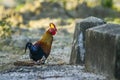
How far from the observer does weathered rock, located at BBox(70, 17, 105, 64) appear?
10867 mm

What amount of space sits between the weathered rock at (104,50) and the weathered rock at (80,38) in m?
0.88

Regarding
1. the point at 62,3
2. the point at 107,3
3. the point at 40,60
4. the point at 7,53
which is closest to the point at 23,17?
the point at 62,3

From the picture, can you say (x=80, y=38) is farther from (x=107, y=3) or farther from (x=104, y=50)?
(x=107, y=3)

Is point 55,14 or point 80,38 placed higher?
point 80,38

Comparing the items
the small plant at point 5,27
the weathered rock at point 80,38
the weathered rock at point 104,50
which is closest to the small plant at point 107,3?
the small plant at point 5,27

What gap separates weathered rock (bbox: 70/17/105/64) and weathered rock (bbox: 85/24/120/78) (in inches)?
34.8

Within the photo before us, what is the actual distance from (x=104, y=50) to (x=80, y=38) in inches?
76.2

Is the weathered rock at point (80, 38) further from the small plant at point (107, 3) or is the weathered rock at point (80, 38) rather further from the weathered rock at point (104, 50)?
the small plant at point (107, 3)

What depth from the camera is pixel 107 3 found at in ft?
89.6

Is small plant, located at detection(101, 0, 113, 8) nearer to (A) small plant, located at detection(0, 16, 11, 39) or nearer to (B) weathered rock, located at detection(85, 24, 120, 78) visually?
(A) small plant, located at detection(0, 16, 11, 39)

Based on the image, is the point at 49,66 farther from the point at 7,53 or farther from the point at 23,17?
the point at 23,17

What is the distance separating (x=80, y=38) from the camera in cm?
1106

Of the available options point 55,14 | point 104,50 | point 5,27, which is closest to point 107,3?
point 55,14

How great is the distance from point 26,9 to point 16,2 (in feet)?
14.9
